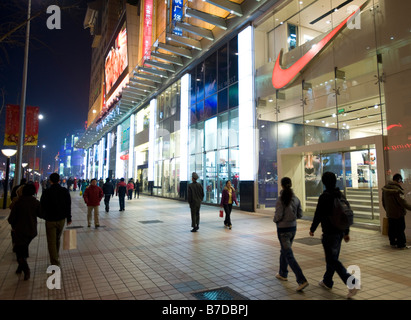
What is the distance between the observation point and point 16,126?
48.6 ft

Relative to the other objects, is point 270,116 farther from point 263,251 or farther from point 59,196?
point 59,196

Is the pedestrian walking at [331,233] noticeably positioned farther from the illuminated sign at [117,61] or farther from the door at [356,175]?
the illuminated sign at [117,61]

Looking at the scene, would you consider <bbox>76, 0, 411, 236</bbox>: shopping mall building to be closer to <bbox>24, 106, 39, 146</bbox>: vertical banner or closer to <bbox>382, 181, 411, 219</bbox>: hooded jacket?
<bbox>382, 181, 411, 219</bbox>: hooded jacket

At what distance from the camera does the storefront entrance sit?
10062 mm

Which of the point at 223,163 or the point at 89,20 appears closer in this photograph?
the point at 223,163

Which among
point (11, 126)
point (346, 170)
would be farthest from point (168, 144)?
point (346, 170)

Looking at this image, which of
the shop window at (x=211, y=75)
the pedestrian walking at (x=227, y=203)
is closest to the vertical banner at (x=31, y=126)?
the shop window at (x=211, y=75)

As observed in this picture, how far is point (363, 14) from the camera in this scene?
32.8 ft

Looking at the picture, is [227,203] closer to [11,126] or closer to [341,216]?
[341,216]

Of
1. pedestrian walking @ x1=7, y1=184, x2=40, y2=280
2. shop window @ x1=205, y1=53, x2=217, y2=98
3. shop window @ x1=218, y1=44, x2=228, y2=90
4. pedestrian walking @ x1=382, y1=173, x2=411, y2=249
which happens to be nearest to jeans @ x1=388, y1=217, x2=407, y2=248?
pedestrian walking @ x1=382, y1=173, x2=411, y2=249

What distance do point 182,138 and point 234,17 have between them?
9.40m

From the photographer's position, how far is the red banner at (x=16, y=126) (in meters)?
14.8

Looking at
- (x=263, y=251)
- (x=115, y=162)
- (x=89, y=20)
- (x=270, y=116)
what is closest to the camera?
(x=263, y=251)
